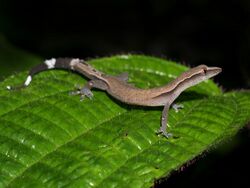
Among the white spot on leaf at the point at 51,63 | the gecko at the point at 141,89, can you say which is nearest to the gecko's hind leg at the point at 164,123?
the gecko at the point at 141,89

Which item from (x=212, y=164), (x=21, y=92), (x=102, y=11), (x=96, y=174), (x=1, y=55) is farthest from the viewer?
(x=102, y=11)

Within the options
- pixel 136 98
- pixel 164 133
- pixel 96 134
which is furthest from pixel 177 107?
pixel 96 134

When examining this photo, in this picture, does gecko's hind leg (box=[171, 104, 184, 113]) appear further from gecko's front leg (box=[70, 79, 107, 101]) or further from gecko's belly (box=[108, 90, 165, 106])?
gecko's front leg (box=[70, 79, 107, 101])

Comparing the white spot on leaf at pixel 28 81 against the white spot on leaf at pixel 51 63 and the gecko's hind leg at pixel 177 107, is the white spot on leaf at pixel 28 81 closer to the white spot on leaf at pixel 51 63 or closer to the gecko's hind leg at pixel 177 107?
the white spot on leaf at pixel 51 63

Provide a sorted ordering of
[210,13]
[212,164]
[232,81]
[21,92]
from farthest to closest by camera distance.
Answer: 1. [210,13]
2. [232,81]
3. [212,164]
4. [21,92]

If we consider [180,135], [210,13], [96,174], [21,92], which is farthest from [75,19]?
[96,174]

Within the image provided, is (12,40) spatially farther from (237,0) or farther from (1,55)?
(237,0)
